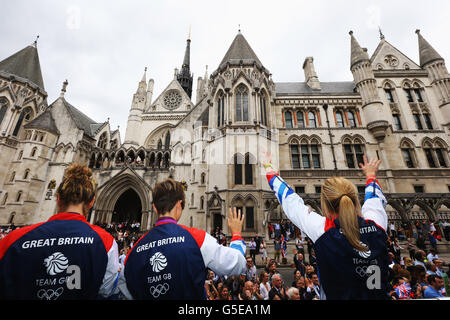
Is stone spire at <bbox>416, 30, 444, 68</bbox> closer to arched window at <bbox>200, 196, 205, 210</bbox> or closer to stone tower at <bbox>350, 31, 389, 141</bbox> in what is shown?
stone tower at <bbox>350, 31, 389, 141</bbox>

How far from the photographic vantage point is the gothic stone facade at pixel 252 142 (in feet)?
50.1

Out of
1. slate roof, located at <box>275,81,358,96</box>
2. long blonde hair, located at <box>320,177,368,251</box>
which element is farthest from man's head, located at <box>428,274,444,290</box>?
slate roof, located at <box>275,81,358,96</box>

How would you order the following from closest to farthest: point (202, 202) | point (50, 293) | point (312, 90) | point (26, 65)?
point (50, 293)
point (202, 202)
point (312, 90)
point (26, 65)

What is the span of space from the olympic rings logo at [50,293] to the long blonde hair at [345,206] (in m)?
1.97

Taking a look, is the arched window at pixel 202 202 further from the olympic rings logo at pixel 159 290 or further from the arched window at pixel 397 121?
the arched window at pixel 397 121

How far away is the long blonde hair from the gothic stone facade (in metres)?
12.2

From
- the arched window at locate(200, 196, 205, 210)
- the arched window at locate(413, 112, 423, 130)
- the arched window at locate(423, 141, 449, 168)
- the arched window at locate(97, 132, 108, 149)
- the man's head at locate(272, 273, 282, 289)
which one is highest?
the arched window at locate(97, 132, 108, 149)

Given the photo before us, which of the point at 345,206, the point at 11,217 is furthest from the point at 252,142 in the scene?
the point at 11,217

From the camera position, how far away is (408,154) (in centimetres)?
1730

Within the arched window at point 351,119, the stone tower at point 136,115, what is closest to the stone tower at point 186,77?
the stone tower at point 136,115

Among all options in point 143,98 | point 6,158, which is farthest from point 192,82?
point 6,158

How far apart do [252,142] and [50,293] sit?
14.5 meters

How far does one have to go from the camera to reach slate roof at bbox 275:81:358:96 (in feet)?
67.5

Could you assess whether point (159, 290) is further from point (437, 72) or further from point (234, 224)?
point (437, 72)
